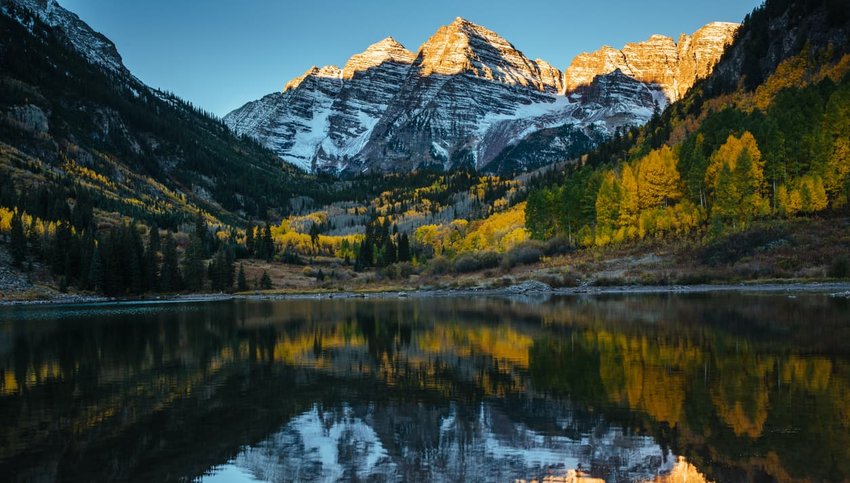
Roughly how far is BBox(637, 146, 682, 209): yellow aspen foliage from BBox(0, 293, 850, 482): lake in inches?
2245

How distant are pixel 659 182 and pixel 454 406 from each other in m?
83.4

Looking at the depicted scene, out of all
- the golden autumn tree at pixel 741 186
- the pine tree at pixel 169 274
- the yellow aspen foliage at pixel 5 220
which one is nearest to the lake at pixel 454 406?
the golden autumn tree at pixel 741 186

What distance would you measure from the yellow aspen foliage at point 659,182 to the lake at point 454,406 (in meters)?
57.0

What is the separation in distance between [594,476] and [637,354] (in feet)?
52.6

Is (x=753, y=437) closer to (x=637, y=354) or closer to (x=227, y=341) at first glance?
(x=637, y=354)

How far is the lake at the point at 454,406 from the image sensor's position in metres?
14.5

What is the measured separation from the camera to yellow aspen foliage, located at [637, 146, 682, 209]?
9419cm

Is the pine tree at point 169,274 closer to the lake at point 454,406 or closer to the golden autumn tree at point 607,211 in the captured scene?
the golden autumn tree at point 607,211

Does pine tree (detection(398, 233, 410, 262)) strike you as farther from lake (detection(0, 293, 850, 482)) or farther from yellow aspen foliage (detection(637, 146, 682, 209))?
lake (detection(0, 293, 850, 482))

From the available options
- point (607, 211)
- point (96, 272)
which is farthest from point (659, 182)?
point (96, 272)

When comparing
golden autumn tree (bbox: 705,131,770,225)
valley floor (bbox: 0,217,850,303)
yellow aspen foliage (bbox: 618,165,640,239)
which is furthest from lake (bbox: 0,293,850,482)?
yellow aspen foliage (bbox: 618,165,640,239)

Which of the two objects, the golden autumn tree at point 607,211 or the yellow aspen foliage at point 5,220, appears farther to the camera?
the yellow aspen foliage at point 5,220

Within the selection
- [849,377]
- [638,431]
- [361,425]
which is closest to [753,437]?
[638,431]

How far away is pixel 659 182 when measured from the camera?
311ft
